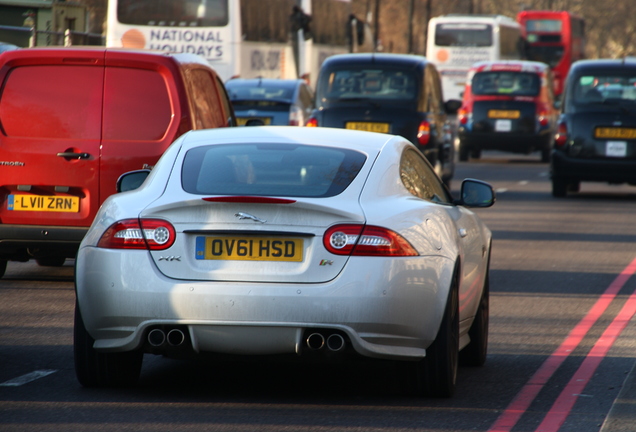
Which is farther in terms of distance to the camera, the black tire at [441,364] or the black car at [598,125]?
the black car at [598,125]

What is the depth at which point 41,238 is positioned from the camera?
9898mm

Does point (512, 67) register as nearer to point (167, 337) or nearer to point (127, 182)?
point (127, 182)

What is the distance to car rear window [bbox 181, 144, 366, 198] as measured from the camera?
20.3 ft

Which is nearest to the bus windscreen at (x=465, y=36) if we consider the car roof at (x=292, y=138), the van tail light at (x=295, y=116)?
the van tail light at (x=295, y=116)

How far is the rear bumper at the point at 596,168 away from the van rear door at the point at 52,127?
1158 centimetres

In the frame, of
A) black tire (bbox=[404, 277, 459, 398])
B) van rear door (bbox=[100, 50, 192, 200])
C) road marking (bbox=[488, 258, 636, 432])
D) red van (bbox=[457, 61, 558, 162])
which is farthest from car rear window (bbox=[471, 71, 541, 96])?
black tire (bbox=[404, 277, 459, 398])

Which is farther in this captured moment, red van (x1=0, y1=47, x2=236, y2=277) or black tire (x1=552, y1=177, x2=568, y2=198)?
black tire (x1=552, y1=177, x2=568, y2=198)

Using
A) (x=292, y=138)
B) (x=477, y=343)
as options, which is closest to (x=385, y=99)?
(x=477, y=343)

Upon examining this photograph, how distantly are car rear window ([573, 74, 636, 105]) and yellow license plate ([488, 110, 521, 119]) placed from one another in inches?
306

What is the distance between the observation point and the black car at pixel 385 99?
1822 centimetres

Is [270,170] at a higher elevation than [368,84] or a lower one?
higher

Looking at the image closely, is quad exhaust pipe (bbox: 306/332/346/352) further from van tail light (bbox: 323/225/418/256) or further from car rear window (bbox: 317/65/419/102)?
car rear window (bbox: 317/65/419/102)

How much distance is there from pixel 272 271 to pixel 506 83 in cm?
2330

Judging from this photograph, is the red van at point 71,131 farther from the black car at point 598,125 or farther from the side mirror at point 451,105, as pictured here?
the black car at point 598,125
